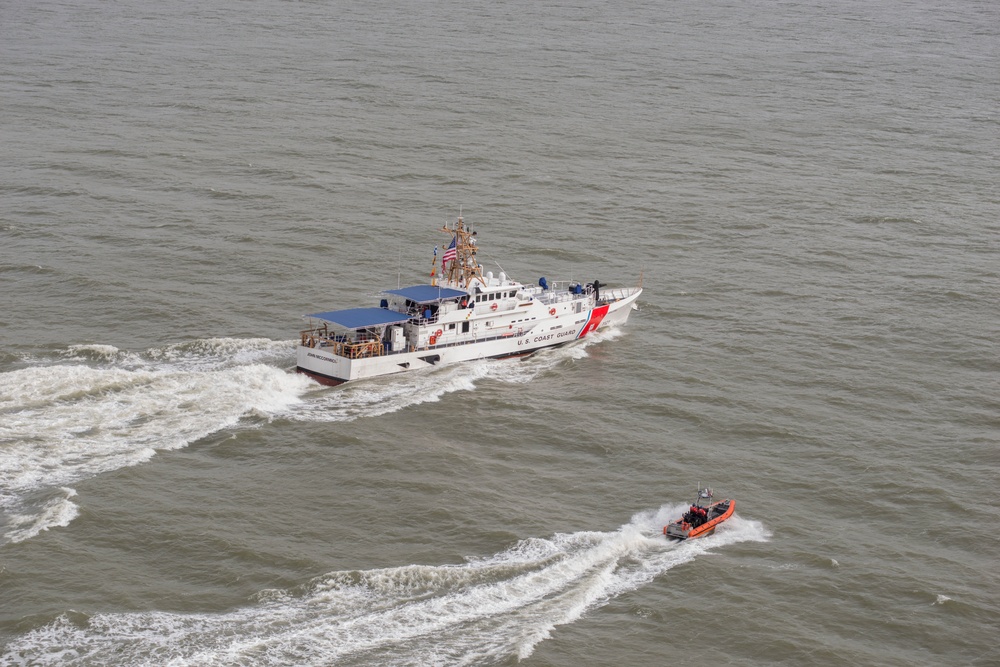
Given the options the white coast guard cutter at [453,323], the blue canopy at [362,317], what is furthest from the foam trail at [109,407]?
the blue canopy at [362,317]

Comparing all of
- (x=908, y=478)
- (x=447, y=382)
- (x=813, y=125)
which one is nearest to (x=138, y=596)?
(x=447, y=382)

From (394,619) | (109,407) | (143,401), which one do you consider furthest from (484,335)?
(394,619)

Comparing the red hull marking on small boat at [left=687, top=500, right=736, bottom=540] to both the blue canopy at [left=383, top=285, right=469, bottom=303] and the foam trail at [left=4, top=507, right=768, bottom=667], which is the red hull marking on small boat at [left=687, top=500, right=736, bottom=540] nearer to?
the foam trail at [left=4, top=507, right=768, bottom=667]

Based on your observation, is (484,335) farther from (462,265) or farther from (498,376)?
(462,265)

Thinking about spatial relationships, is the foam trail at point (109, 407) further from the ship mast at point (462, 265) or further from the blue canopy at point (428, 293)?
the ship mast at point (462, 265)

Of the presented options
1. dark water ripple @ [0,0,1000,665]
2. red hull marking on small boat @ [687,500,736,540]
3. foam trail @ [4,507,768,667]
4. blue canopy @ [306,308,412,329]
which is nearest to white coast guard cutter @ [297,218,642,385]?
blue canopy @ [306,308,412,329]

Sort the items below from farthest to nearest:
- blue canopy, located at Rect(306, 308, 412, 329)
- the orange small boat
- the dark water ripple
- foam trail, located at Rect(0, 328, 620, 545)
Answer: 1. blue canopy, located at Rect(306, 308, 412, 329)
2. foam trail, located at Rect(0, 328, 620, 545)
3. the orange small boat
4. the dark water ripple

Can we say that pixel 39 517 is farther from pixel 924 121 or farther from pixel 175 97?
pixel 924 121
